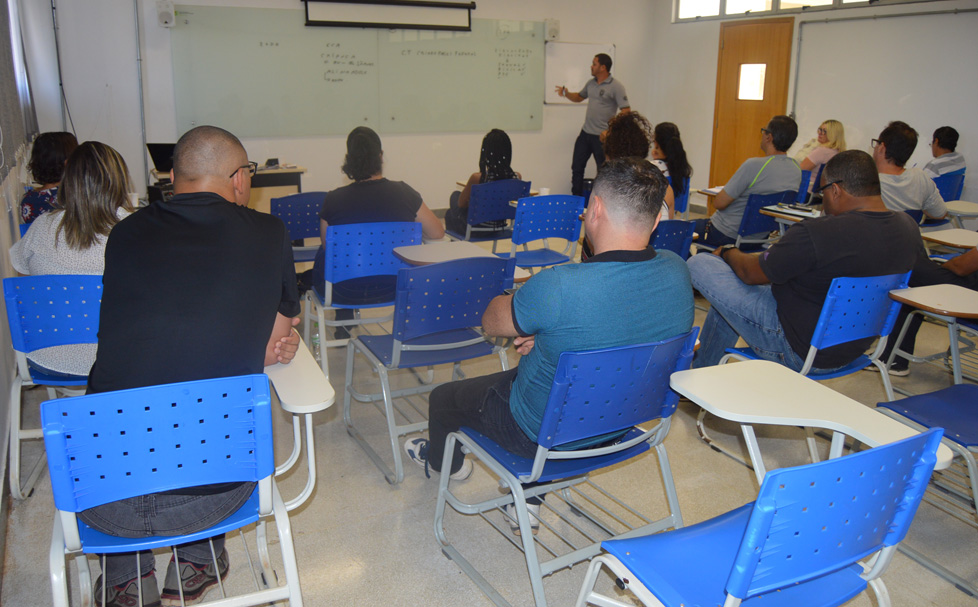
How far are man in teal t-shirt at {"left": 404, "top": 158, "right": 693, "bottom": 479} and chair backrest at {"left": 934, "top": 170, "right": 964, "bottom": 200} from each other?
4662 millimetres

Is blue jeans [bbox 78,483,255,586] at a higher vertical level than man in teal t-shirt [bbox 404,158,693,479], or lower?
lower

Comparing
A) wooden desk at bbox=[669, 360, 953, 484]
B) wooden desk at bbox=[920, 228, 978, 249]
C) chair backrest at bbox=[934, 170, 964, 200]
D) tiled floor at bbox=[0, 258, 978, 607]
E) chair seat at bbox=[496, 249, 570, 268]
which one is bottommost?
tiled floor at bbox=[0, 258, 978, 607]

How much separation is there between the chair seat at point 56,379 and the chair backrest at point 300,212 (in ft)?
5.32

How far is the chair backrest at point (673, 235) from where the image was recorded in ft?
12.0

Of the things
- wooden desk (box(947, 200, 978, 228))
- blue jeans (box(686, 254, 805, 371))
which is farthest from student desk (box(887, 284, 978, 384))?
wooden desk (box(947, 200, 978, 228))

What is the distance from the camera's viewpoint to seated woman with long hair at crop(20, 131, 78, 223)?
3.50 metres

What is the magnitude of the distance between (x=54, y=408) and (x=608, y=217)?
51.1 inches

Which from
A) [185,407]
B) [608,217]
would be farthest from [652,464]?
[185,407]

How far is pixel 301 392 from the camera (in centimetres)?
162

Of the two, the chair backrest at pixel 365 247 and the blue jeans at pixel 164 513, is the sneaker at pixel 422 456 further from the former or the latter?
the blue jeans at pixel 164 513

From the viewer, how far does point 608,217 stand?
1803 mm

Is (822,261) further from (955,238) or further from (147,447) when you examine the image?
(147,447)

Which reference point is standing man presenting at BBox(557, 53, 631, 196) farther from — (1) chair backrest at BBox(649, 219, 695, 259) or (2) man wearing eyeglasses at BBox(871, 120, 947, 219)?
(1) chair backrest at BBox(649, 219, 695, 259)

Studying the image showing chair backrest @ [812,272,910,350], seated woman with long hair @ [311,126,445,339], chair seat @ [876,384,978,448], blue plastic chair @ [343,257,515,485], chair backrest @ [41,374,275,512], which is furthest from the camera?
seated woman with long hair @ [311,126,445,339]
